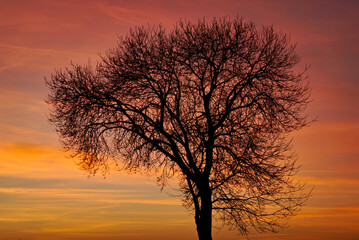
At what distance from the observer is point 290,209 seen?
16.2 meters

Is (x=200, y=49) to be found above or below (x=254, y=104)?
above

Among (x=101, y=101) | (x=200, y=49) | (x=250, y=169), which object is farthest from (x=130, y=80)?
(x=250, y=169)

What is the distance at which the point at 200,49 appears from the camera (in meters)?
16.3

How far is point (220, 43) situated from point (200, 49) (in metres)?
0.79

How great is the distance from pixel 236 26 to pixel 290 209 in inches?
282

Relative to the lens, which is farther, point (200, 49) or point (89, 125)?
point (89, 125)

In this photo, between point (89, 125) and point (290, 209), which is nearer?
point (290, 209)

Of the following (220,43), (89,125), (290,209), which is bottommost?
(290,209)

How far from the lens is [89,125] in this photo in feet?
56.9

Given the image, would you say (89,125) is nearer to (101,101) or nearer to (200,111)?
(101,101)

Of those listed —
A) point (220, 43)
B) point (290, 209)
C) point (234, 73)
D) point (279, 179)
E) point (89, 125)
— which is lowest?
point (290, 209)

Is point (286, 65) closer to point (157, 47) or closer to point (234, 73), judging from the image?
point (234, 73)

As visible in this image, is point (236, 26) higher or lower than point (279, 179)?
higher

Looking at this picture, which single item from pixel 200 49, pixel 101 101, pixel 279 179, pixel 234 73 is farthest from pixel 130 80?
pixel 279 179
